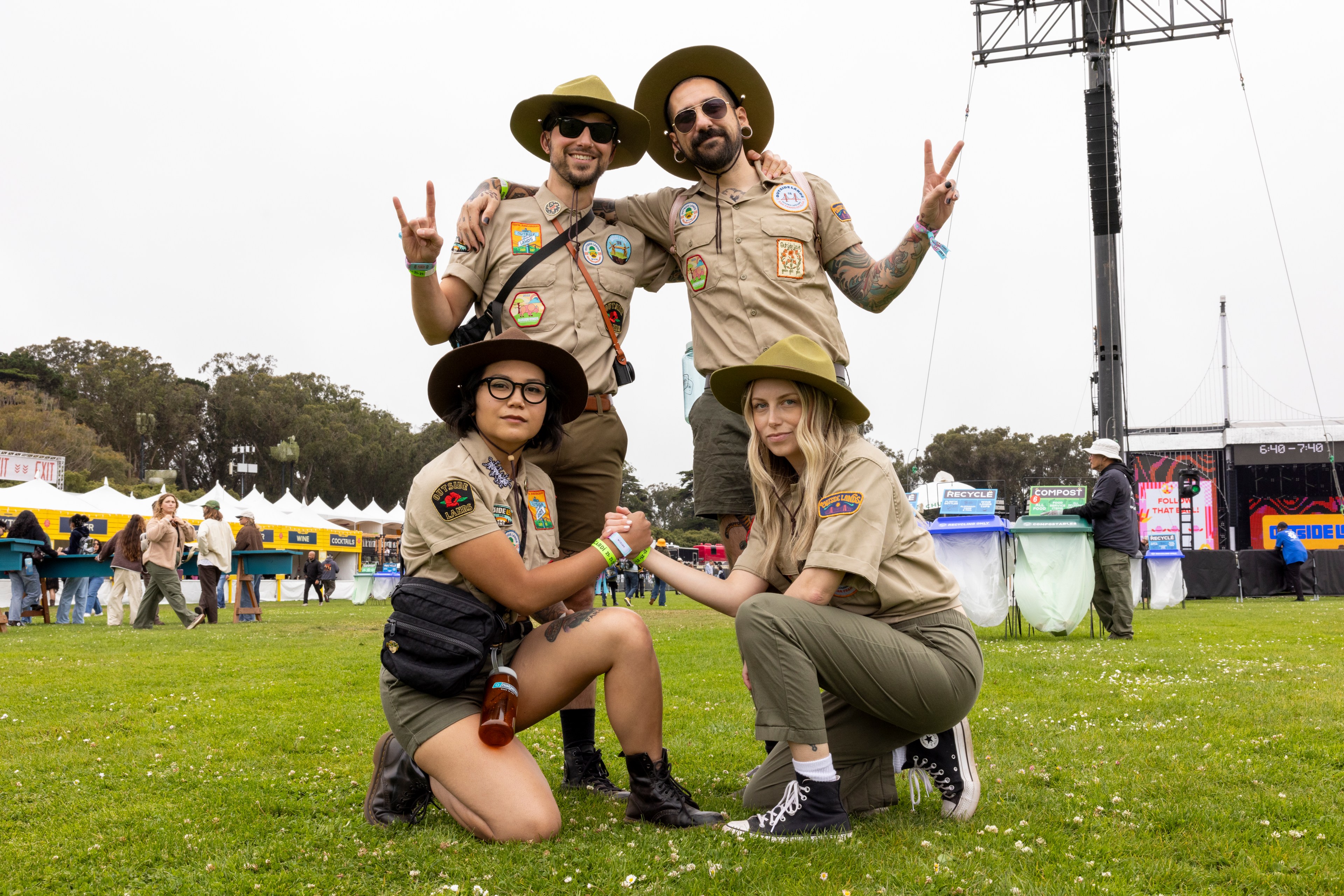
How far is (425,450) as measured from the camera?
6612cm

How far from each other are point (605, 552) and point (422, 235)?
4.28 feet

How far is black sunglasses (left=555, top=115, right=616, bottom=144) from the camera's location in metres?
3.67

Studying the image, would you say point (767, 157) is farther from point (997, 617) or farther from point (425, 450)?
point (425, 450)

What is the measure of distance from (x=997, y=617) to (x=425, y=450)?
60.5 metres

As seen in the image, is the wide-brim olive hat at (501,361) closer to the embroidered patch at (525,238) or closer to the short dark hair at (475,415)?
the short dark hair at (475,415)

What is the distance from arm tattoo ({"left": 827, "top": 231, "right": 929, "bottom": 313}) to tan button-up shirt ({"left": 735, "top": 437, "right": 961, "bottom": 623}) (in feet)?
2.59

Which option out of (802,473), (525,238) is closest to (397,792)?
(802,473)

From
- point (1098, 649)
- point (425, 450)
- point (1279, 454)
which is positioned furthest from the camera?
point (425, 450)

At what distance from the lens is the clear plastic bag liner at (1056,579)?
9023mm

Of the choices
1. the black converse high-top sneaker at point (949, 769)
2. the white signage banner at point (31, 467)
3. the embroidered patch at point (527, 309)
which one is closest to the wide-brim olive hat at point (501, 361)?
the embroidered patch at point (527, 309)

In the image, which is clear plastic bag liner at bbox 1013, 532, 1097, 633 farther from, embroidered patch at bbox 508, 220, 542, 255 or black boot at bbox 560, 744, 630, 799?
embroidered patch at bbox 508, 220, 542, 255

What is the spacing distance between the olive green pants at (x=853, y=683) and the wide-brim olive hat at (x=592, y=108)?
6.63 ft

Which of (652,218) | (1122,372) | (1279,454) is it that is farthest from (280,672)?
(1279,454)

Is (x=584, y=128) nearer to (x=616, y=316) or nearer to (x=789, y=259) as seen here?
(x=616, y=316)
